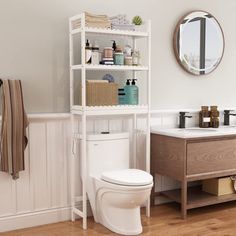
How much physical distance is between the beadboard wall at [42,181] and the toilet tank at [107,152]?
217mm

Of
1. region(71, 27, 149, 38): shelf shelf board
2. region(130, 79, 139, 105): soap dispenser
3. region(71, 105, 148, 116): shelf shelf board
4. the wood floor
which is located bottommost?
the wood floor

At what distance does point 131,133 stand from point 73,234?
1033 millimetres

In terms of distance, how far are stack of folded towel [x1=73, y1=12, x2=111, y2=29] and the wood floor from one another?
1563 millimetres

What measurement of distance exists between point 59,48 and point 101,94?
0.52m

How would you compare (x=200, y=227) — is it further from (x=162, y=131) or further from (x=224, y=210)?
(x=162, y=131)

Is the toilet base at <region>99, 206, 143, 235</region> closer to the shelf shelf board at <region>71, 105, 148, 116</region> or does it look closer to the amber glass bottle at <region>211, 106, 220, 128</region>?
the shelf shelf board at <region>71, 105, 148, 116</region>

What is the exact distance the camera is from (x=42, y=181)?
3.26m

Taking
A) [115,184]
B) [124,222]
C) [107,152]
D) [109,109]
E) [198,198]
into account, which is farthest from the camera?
[198,198]

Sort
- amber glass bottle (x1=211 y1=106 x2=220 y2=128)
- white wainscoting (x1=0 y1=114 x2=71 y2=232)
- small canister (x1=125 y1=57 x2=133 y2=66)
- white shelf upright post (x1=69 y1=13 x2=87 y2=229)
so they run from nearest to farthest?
1. white shelf upright post (x1=69 y1=13 x2=87 y2=229)
2. white wainscoting (x1=0 y1=114 x2=71 y2=232)
3. small canister (x1=125 y1=57 x2=133 y2=66)
4. amber glass bottle (x1=211 y1=106 x2=220 y2=128)

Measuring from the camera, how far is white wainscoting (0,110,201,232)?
3.13 metres

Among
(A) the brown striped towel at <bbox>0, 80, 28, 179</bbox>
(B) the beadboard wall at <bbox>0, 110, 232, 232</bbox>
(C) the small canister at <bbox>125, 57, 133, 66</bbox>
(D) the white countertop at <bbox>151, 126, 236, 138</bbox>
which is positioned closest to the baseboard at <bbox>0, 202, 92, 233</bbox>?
(B) the beadboard wall at <bbox>0, 110, 232, 232</bbox>

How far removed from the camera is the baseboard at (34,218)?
3.12 m

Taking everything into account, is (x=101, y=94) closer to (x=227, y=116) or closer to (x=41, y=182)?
(x=41, y=182)

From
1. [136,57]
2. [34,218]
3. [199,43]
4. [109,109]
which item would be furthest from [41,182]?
[199,43]
